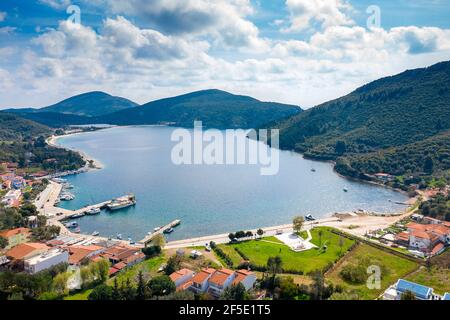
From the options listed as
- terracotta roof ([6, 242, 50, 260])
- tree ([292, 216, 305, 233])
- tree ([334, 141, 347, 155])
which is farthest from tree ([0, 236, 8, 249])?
tree ([334, 141, 347, 155])

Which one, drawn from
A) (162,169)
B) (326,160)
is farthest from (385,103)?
(162,169)

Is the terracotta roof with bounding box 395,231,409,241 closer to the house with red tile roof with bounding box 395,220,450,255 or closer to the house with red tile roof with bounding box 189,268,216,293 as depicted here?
the house with red tile roof with bounding box 395,220,450,255

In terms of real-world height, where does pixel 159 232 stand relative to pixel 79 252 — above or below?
below

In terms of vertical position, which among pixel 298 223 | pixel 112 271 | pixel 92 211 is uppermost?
pixel 298 223

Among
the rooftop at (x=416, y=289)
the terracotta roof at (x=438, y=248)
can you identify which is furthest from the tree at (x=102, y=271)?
the terracotta roof at (x=438, y=248)

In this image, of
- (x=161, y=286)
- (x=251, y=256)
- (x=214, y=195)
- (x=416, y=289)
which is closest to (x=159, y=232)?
(x=251, y=256)

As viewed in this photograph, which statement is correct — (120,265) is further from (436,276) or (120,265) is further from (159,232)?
(436,276)

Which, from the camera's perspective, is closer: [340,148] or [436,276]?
[436,276]
